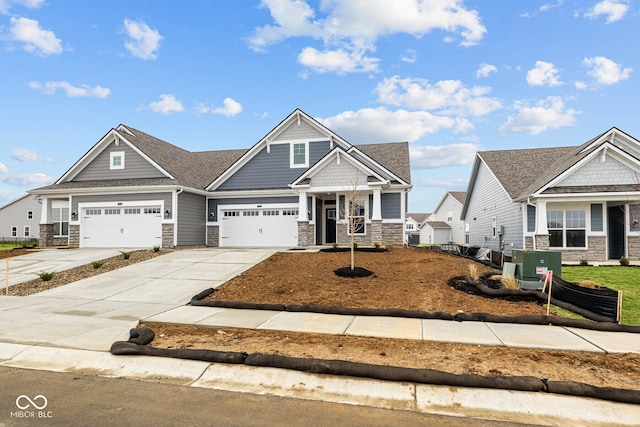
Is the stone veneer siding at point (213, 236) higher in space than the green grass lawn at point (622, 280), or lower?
higher

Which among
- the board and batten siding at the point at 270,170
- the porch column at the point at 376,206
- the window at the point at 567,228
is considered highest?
the board and batten siding at the point at 270,170

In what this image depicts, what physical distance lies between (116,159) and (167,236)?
6.20 metres

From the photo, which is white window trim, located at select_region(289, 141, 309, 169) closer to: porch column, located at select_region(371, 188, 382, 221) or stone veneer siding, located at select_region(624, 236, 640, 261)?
porch column, located at select_region(371, 188, 382, 221)

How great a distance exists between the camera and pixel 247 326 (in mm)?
7621

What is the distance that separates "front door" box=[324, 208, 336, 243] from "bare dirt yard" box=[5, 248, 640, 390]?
7.11m

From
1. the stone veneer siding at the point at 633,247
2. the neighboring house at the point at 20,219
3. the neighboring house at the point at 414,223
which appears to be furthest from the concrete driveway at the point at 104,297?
the neighboring house at the point at 414,223

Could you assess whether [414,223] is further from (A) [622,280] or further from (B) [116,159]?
(A) [622,280]

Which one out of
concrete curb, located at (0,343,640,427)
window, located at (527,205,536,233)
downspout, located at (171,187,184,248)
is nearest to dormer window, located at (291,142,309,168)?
downspout, located at (171,187,184,248)

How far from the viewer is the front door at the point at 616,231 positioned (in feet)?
61.4

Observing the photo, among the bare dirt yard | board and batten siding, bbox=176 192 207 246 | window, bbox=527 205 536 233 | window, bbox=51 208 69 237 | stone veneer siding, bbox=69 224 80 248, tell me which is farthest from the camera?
window, bbox=51 208 69 237

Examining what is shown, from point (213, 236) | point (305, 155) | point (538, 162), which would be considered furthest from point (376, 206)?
point (538, 162)

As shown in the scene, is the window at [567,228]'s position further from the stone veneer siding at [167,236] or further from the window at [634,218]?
the stone veneer siding at [167,236]

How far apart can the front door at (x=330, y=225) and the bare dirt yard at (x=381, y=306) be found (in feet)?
23.3

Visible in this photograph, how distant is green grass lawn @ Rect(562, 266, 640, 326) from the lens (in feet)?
28.0
